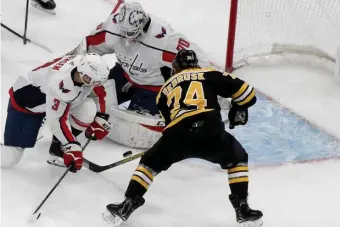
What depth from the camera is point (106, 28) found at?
10.6ft

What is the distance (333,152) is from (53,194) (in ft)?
4.60

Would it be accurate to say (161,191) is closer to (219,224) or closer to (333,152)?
(219,224)

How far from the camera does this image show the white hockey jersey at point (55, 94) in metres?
2.67

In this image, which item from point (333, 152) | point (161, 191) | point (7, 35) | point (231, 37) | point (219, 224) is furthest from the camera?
point (7, 35)

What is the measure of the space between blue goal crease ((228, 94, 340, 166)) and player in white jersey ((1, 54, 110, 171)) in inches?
31.2

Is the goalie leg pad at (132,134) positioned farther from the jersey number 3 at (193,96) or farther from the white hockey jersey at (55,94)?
the jersey number 3 at (193,96)

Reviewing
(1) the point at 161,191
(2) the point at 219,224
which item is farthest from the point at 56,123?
(2) the point at 219,224

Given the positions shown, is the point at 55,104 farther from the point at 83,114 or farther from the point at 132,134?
the point at 132,134

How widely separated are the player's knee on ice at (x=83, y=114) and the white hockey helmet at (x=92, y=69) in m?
0.28

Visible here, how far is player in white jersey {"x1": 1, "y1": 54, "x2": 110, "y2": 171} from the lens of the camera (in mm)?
2652

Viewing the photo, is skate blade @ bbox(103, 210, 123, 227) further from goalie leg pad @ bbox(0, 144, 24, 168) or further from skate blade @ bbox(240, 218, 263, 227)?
goalie leg pad @ bbox(0, 144, 24, 168)

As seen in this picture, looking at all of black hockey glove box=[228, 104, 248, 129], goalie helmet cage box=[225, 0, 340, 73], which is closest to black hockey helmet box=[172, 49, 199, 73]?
black hockey glove box=[228, 104, 248, 129]

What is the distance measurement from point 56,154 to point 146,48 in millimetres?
679

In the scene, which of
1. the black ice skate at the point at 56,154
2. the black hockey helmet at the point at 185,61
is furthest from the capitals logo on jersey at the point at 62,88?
the black hockey helmet at the point at 185,61
